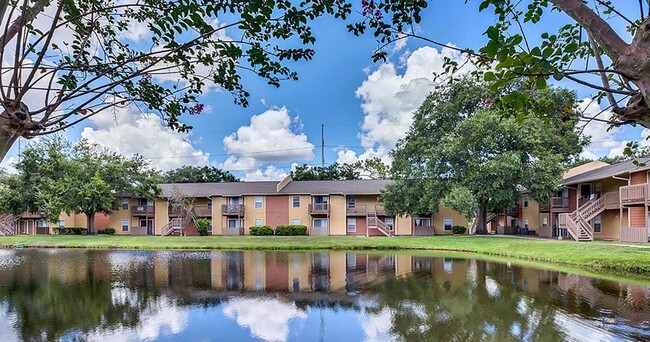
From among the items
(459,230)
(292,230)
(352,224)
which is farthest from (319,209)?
(459,230)

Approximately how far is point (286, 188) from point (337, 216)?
6.35 m

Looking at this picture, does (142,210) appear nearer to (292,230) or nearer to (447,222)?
(292,230)

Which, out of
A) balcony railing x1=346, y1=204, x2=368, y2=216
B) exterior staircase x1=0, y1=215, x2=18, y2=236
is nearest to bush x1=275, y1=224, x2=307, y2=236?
balcony railing x1=346, y1=204, x2=368, y2=216

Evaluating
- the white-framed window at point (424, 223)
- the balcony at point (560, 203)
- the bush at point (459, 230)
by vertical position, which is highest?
the balcony at point (560, 203)

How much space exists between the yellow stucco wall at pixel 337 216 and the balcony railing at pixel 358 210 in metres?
0.54

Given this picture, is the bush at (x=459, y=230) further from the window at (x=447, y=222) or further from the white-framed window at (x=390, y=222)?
the white-framed window at (x=390, y=222)

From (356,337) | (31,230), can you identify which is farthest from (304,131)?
(356,337)

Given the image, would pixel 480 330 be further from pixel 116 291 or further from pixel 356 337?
pixel 116 291

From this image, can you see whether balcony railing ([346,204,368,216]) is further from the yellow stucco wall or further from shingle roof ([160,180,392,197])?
shingle roof ([160,180,392,197])

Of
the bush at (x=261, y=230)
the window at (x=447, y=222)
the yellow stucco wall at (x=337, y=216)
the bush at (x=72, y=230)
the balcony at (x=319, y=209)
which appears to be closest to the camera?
the window at (x=447, y=222)

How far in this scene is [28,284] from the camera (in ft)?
45.6

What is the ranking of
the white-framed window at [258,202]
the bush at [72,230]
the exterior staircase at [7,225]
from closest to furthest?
1. the white-framed window at [258,202]
2. the bush at [72,230]
3. the exterior staircase at [7,225]

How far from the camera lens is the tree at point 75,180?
36.1m

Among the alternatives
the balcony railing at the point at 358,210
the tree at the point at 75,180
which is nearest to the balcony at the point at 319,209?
the balcony railing at the point at 358,210
